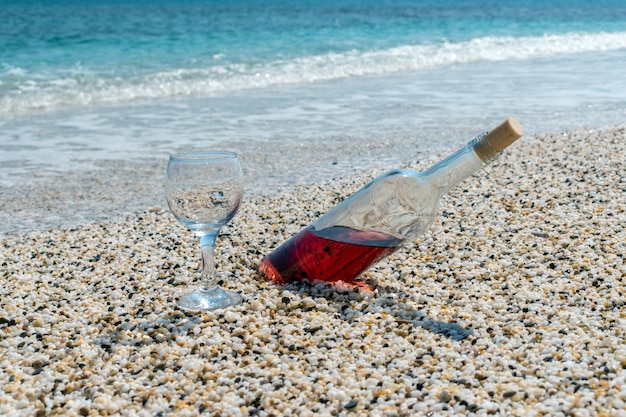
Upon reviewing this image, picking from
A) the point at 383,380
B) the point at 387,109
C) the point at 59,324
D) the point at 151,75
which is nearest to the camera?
the point at 383,380

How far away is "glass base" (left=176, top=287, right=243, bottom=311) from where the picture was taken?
250 cm

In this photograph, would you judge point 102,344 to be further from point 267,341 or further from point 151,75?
point 151,75

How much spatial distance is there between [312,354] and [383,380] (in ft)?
0.81

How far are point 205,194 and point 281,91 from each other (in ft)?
27.6

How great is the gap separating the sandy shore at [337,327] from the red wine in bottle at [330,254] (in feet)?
0.20

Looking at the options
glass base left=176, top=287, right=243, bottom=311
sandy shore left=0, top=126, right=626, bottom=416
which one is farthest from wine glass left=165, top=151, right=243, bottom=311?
sandy shore left=0, top=126, right=626, bottom=416

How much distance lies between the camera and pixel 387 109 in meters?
8.40

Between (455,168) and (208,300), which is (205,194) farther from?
(455,168)

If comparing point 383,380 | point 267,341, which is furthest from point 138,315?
point 383,380

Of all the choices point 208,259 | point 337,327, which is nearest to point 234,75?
point 208,259

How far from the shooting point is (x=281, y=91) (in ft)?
35.1

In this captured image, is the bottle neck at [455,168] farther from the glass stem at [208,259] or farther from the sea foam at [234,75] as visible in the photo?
the sea foam at [234,75]

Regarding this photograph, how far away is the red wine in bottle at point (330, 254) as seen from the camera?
2.56 metres

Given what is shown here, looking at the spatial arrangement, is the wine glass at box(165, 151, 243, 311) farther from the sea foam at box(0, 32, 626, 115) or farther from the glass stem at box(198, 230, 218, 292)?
the sea foam at box(0, 32, 626, 115)
